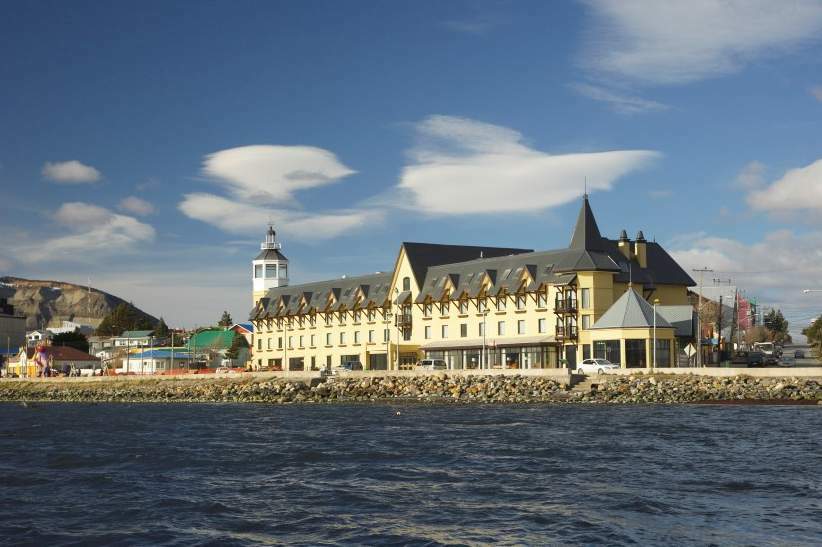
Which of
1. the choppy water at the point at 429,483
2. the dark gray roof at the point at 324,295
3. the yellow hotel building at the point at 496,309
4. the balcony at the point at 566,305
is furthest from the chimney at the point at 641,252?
the choppy water at the point at 429,483

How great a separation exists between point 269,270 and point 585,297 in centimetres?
6040

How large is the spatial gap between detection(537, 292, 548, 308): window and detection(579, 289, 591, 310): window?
3.57 m

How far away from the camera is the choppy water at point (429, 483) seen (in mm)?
23016

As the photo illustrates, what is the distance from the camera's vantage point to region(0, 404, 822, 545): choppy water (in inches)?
906

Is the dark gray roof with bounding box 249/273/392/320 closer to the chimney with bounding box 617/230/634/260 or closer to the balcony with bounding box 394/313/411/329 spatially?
the balcony with bounding box 394/313/411/329

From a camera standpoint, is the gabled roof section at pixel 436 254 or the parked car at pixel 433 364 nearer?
the parked car at pixel 433 364

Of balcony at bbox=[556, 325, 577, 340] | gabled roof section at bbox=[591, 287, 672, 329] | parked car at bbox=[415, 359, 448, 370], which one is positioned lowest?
parked car at bbox=[415, 359, 448, 370]

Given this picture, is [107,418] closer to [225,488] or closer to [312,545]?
[225,488]

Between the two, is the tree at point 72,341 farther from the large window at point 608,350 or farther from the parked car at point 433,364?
the large window at point 608,350

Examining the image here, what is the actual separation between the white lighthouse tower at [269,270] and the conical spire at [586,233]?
179 ft

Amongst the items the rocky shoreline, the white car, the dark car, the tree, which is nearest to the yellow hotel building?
the white car

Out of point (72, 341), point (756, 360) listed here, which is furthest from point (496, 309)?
point (72, 341)

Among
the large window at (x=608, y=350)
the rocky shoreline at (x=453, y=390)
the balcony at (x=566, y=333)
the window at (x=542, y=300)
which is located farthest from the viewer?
the window at (x=542, y=300)

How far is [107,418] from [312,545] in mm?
47701
